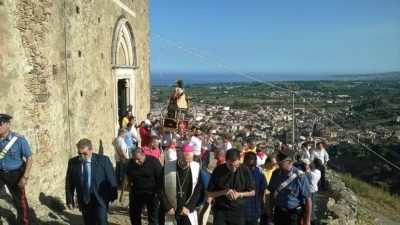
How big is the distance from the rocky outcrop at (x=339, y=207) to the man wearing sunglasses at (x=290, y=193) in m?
2.45

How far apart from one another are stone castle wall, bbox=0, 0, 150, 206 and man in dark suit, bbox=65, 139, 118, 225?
6.84 feet

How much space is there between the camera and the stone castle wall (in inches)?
275

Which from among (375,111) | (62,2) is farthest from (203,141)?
(375,111)

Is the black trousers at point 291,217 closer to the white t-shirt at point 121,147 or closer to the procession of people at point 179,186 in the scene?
the procession of people at point 179,186

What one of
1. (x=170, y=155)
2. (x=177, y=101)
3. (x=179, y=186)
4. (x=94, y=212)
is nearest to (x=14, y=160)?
(x=94, y=212)

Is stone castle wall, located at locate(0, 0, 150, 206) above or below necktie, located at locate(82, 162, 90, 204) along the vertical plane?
above

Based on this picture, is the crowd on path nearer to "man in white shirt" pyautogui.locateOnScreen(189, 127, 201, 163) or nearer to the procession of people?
the procession of people

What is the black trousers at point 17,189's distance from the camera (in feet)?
17.9

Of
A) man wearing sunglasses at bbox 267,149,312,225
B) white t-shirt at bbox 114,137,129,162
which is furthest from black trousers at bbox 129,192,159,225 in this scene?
white t-shirt at bbox 114,137,129,162

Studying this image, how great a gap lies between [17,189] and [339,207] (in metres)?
5.97

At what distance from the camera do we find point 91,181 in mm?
5406

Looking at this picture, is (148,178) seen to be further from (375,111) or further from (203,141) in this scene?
(375,111)

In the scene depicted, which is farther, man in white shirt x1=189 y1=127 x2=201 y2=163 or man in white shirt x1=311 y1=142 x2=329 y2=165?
man in white shirt x1=311 y1=142 x2=329 y2=165

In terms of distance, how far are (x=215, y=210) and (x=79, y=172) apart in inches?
69.6
